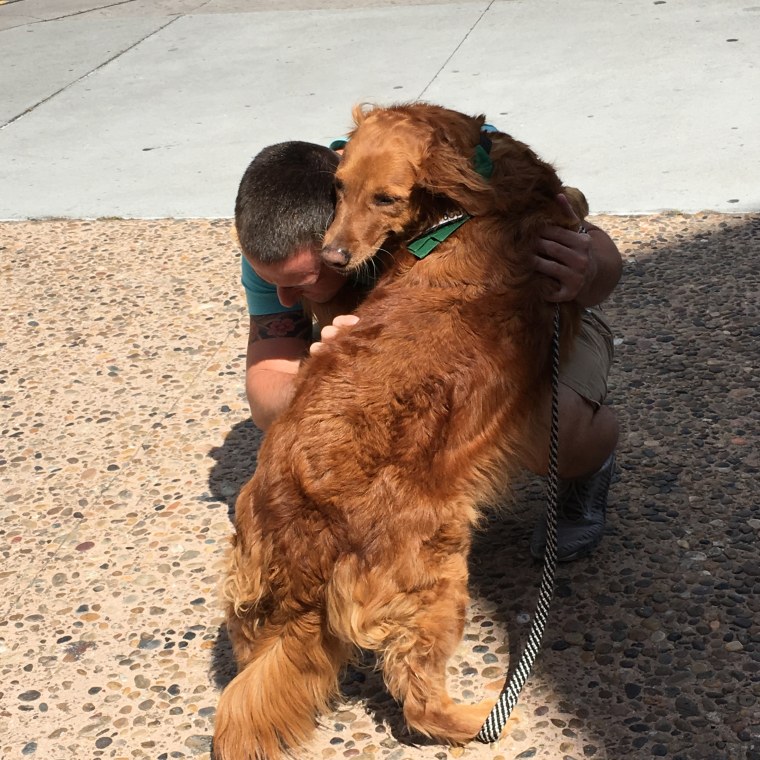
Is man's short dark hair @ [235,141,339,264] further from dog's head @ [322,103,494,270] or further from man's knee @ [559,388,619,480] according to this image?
man's knee @ [559,388,619,480]

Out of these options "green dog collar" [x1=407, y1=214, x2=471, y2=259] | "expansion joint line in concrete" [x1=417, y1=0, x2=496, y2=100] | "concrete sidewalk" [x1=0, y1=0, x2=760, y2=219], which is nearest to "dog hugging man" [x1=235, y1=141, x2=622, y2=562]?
"green dog collar" [x1=407, y1=214, x2=471, y2=259]

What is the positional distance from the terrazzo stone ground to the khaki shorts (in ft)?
1.54

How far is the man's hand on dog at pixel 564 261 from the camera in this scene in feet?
8.63

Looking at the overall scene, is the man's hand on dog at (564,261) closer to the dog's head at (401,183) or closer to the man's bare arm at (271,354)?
the dog's head at (401,183)

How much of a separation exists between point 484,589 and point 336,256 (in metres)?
1.11

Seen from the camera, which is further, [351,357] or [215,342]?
[215,342]

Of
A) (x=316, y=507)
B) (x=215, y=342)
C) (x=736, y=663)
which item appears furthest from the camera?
(x=215, y=342)

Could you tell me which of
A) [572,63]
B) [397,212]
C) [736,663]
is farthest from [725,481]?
[572,63]

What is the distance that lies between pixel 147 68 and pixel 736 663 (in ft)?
23.6

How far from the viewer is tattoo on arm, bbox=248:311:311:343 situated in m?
3.31

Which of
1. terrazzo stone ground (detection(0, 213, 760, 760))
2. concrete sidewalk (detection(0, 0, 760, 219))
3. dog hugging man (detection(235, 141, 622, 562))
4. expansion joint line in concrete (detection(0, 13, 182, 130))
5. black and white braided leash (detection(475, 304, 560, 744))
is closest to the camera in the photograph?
black and white braided leash (detection(475, 304, 560, 744))

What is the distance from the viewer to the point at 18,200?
250 inches

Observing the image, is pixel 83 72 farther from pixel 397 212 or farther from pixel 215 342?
pixel 397 212

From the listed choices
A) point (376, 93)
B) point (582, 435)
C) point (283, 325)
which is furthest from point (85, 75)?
point (582, 435)
